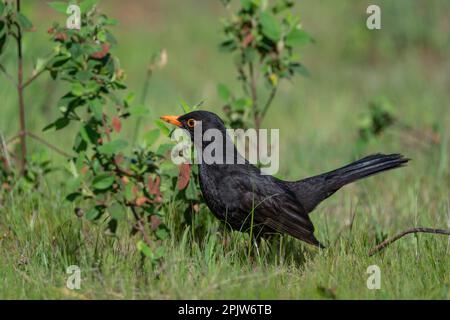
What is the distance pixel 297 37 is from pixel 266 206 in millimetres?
1558

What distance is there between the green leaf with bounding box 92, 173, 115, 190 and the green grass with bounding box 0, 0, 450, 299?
0.40 meters

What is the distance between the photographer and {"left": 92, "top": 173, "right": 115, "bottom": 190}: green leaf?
4.70 m

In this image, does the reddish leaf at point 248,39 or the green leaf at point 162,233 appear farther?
the reddish leaf at point 248,39

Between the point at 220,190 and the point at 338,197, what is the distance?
225cm

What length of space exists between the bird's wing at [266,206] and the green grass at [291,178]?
191 millimetres

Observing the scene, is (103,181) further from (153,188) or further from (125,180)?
(153,188)

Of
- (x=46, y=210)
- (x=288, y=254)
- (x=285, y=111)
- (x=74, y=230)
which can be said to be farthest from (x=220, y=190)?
(x=285, y=111)

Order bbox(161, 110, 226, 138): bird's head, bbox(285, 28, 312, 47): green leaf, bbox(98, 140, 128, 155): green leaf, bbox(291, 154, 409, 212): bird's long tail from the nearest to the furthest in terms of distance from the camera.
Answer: bbox(98, 140, 128, 155): green leaf
bbox(161, 110, 226, 138): bird's head
bbox(291, 154, 409, 212): bird's long tail
bbox(285, 28, 312, 47): green leaf

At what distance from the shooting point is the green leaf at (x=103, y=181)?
15.4ft

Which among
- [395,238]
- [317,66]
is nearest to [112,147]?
[395,238]

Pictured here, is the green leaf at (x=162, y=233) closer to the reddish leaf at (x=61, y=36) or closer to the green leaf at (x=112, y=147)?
the green leaf at (x=112, y=147)

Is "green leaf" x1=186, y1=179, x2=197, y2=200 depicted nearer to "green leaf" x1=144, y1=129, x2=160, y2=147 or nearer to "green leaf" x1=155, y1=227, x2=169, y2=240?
"green leaf" x1=155, y1=227, x2=169, y2=240

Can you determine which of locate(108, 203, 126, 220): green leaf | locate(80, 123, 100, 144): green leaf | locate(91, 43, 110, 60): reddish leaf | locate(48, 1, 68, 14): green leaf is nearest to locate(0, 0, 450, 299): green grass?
locate(108, 203, 126, 220): green leaf

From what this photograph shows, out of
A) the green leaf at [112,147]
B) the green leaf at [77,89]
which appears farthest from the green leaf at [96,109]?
the green leaf at [112,147]
